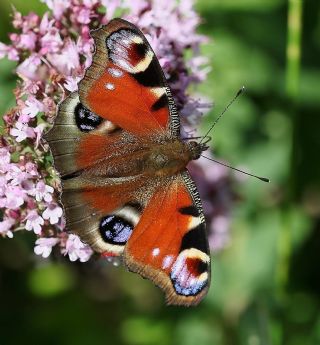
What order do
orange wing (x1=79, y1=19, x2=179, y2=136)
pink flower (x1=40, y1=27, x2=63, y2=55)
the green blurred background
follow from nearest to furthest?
orange wing (x1=79, y1=19, x2=179, y2=136) → pink flower (x1=40, y1=27, x2=63, y2=55) → the green blurred background

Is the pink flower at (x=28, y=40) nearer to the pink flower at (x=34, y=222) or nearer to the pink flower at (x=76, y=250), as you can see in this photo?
the pink flower at (x=34, y=222)

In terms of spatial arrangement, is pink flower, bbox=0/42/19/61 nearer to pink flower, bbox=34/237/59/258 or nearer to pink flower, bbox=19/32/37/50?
pink flower, bbox=19/32/37/50

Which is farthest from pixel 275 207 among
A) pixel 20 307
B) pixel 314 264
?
pixel 20 307

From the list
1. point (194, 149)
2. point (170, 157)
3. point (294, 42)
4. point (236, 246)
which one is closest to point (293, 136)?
point (294, 42)

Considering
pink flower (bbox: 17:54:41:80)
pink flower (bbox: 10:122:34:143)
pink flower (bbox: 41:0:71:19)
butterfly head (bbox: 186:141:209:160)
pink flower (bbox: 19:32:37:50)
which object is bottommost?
butterfly head (bbox: 186:141:209:160)

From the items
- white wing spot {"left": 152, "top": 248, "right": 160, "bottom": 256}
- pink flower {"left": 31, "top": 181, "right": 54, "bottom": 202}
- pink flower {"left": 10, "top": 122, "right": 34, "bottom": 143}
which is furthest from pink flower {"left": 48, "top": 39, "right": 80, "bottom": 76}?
white wing spot {"left": 152, "top": 248, "right": 160, "bottom": 256}

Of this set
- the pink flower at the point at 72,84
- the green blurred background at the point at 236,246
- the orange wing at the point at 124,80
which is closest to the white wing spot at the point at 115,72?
the orange wing at the point at 124,80
